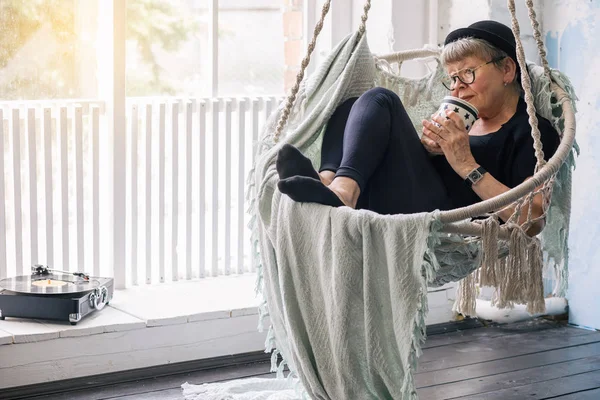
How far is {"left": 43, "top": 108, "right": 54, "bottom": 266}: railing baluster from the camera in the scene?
2.87 meters

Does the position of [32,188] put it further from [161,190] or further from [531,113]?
[531,113]

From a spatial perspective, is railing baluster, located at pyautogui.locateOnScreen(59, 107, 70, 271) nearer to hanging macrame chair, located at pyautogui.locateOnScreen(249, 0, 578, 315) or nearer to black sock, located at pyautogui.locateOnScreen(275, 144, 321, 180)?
hanging macrame chair, located at pyautogui.locateOnScreen(249, 0, 578, 315)

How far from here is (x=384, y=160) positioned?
224cm

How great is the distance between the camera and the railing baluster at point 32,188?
2.84 metres

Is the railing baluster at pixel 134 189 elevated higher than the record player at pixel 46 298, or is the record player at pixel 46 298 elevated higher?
the railing baluster at pixel 134 189

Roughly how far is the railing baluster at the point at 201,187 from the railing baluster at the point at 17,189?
0.64 meters

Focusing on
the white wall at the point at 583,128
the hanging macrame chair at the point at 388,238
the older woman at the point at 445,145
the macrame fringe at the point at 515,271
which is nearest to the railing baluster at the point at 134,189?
the hanging macrame chair at the point at 388,238

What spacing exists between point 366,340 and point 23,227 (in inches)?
57.3

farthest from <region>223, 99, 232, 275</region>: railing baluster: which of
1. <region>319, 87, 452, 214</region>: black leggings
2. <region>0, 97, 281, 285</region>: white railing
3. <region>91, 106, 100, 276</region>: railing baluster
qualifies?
<region>319, 87, 452, 214</region>: black leggings

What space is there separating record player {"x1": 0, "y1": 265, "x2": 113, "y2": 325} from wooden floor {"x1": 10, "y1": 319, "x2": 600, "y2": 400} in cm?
24

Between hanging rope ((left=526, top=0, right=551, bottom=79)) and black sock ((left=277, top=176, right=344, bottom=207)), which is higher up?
hanging rope ((left=526, top=0, right=551, bottom=79))

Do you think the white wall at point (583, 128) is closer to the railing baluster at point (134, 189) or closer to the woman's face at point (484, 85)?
the woman's face at point (484, 85)

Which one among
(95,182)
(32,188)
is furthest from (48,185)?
(95,182)

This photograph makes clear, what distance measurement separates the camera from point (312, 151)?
244 cm
